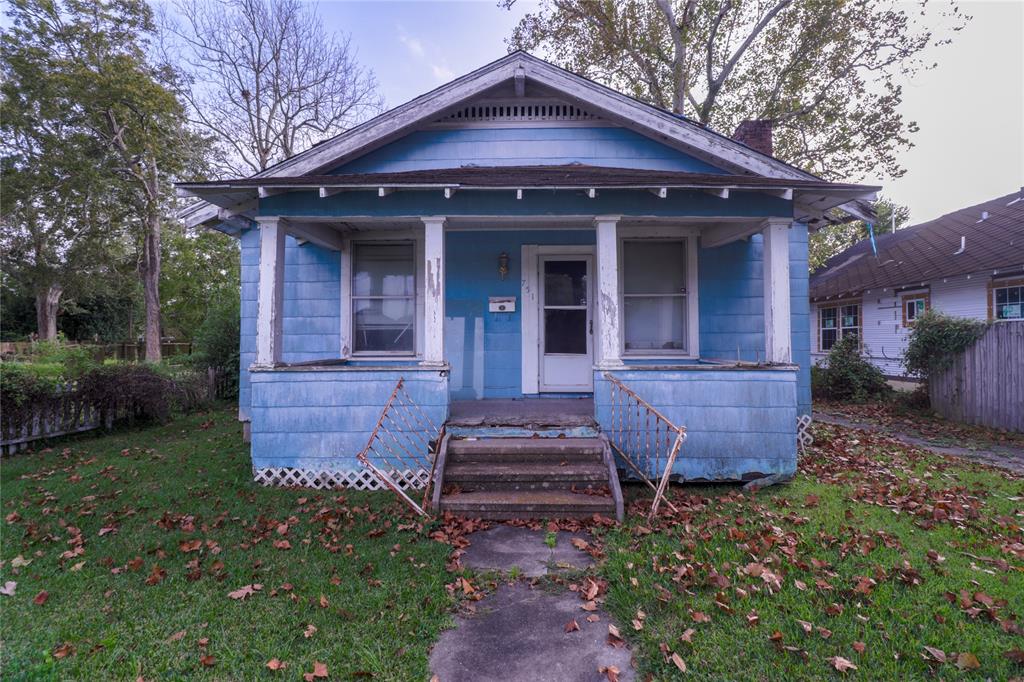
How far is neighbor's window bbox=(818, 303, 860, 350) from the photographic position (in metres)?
18.0

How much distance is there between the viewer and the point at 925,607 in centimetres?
314

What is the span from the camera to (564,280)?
7.53 metres

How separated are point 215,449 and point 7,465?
8.59 feet

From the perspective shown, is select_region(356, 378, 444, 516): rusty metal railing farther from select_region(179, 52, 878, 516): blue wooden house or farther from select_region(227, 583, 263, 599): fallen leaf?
select_region(227, 583, 263, 599): fallen leaf

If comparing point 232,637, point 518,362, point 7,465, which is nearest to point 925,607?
point 232,637

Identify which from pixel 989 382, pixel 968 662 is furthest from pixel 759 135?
pixel 968 662

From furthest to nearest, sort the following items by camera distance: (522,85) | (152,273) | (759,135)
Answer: (152,273)
(759,135)
(522,85)

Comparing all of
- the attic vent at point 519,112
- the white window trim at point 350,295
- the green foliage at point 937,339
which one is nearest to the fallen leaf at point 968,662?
the white window trim at point 350,295

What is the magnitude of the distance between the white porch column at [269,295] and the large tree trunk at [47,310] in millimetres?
33772

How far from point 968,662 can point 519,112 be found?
7434mm

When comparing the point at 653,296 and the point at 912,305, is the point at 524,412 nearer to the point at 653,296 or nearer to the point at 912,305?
the point at 653,296

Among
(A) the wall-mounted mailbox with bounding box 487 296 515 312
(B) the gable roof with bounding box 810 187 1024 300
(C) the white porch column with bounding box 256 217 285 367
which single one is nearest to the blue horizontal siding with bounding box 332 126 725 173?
(A) the wall-mounted mailbox with bounding box 487 296 515 312

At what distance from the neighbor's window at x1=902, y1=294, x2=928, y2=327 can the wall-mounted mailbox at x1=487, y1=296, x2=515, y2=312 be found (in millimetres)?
14732

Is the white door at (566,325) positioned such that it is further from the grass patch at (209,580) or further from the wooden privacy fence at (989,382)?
the wooden privacy fence at (989,382)
